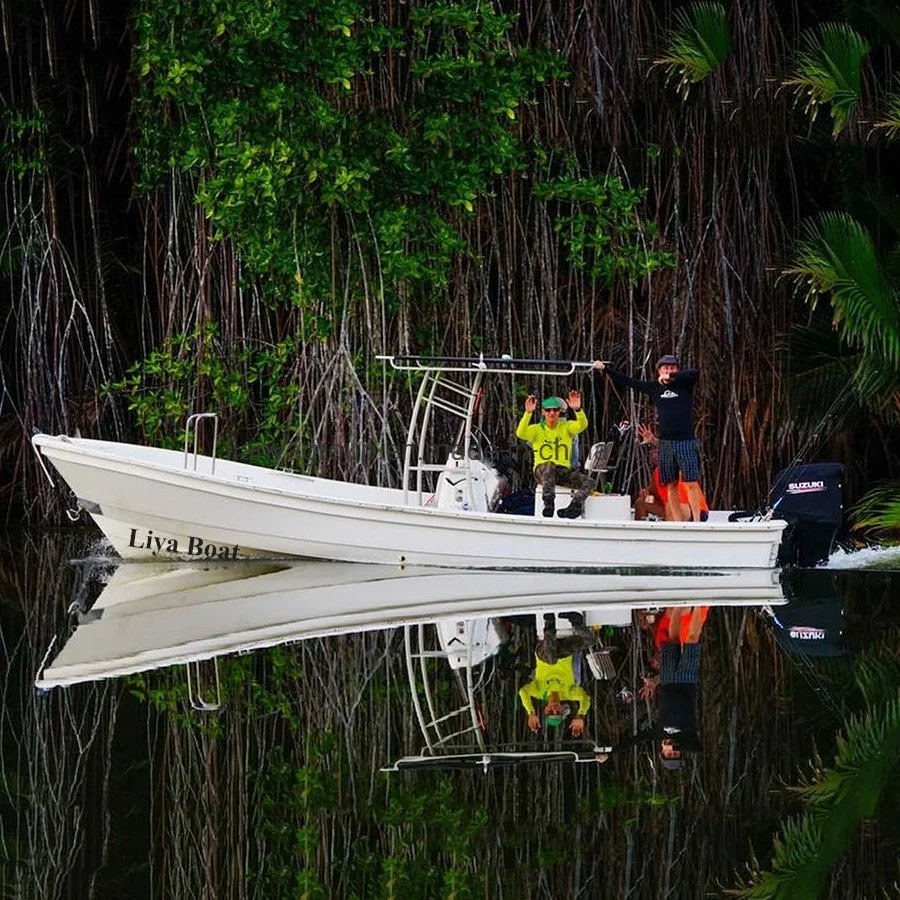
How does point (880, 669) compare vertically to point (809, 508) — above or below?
below

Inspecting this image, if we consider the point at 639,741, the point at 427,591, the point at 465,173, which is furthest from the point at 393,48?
the point at 639,741

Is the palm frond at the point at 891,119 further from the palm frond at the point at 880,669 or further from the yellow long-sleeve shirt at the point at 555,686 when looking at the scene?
the yellow long-sleeve shirt at the point at 555,686

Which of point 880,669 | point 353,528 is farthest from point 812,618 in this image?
point 353,528

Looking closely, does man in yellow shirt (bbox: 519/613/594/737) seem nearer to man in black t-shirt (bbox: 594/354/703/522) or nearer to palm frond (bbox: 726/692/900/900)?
palm frond (bbox: 726/692/900/900)

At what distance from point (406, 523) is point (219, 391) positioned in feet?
10.4

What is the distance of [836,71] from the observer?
52.9 feet

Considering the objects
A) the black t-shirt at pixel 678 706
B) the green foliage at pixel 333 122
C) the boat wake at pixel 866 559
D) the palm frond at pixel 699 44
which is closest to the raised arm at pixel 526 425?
the green foliage at pixel 333 122

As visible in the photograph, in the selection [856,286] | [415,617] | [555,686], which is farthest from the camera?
[856,286]

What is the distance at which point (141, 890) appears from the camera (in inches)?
267

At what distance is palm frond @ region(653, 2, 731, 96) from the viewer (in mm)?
16594

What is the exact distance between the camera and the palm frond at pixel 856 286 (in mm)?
16016

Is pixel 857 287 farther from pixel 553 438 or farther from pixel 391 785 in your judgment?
pixel 391 785

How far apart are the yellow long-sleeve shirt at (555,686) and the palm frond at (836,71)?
21.4ft

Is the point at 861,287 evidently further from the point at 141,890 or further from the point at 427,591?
the point at 141,890
